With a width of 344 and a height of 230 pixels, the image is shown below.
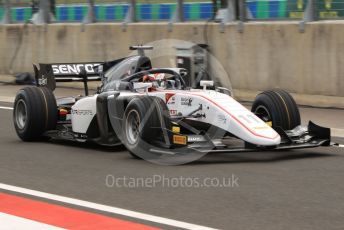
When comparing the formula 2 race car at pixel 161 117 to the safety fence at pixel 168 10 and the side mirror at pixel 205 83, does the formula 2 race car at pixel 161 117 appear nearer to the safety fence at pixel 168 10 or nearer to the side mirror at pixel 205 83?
the side mirror at pixel 205 83

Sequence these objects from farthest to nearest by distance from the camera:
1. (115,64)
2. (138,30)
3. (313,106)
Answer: (138,30) < (313,106) < (115,64)

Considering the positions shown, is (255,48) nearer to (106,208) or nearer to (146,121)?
(146,121)

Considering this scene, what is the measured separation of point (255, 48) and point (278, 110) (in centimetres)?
543

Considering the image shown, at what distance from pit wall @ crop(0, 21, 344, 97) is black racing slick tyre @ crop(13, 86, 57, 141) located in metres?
1.75

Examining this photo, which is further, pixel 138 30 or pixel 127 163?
pixel 138 30

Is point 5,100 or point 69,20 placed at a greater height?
point 69,20

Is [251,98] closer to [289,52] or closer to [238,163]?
[289,52]

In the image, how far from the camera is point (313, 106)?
1420 centimetres

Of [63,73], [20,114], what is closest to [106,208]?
[20,114]

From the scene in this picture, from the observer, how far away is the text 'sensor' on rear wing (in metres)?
11.6

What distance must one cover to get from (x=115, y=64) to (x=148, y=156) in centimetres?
200

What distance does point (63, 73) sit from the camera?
11.7 m

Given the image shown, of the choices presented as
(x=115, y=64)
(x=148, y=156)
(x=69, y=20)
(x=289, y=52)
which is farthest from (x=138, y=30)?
(x=148, y=156)

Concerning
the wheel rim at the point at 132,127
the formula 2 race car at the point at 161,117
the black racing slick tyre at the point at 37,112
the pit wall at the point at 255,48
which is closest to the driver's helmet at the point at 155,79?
the formula 2 race car at the point at 161,117
